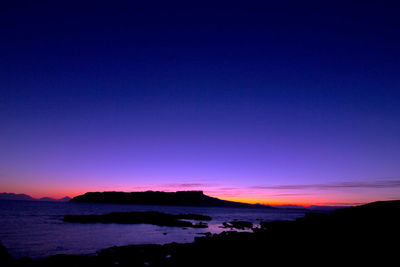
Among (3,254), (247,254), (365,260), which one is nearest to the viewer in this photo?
(365,260)

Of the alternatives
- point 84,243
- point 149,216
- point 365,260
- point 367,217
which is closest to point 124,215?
point 149,216

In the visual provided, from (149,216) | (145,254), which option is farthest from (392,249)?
(149,216)

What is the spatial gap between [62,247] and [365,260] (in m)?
30.3

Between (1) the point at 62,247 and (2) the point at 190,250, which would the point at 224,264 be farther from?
(1) the point at 62,247

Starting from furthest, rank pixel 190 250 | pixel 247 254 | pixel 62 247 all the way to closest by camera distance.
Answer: pixel 62 247, pixel 190 250, pixel 247 254

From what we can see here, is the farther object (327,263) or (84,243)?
(84,243)

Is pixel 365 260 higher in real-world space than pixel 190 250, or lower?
higher

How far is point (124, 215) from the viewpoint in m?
66.4

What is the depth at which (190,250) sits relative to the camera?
932 inches

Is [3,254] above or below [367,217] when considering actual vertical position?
below

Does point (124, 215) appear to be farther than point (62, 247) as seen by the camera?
Yes

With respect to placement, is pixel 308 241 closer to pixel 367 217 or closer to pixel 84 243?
pixel 367 217

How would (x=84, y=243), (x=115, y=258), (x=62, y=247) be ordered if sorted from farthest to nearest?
(x=84, y=243) < (x=62, y=247) < (x=115, y=258)

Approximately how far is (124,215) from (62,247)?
39.6 m
